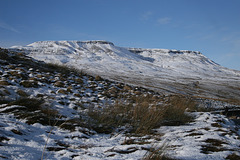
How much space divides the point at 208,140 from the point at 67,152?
2.32 meters

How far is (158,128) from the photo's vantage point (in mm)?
3898

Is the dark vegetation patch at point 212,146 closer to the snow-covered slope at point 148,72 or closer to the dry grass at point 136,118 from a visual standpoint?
the dry grass at point 136,118

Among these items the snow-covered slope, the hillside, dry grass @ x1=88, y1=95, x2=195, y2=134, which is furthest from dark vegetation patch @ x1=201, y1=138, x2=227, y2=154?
the snow-covered slope

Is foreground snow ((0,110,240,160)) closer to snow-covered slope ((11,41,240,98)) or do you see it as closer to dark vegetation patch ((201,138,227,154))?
dark vegetation patch ((201,138,227,154))

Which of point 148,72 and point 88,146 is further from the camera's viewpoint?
point 148,72

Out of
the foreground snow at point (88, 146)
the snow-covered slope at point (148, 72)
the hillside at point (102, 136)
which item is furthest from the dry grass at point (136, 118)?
the snow-covered slope at point (148, 72)

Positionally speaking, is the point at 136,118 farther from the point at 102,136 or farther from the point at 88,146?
the point at 88,146

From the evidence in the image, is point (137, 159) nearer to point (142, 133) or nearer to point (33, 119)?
point (142, 133)

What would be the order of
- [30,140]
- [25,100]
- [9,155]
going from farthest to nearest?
[25,100] < [30,140] < [9,155]

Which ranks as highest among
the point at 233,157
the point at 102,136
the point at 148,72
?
the point at 148,72

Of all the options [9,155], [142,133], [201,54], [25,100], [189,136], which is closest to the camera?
[9,155]

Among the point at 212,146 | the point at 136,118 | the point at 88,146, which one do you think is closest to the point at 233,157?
the point at 212,146

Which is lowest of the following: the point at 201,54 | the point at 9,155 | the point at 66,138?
the point at 66,138

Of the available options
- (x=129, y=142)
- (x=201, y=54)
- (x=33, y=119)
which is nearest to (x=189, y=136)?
(x=129, y=142)
